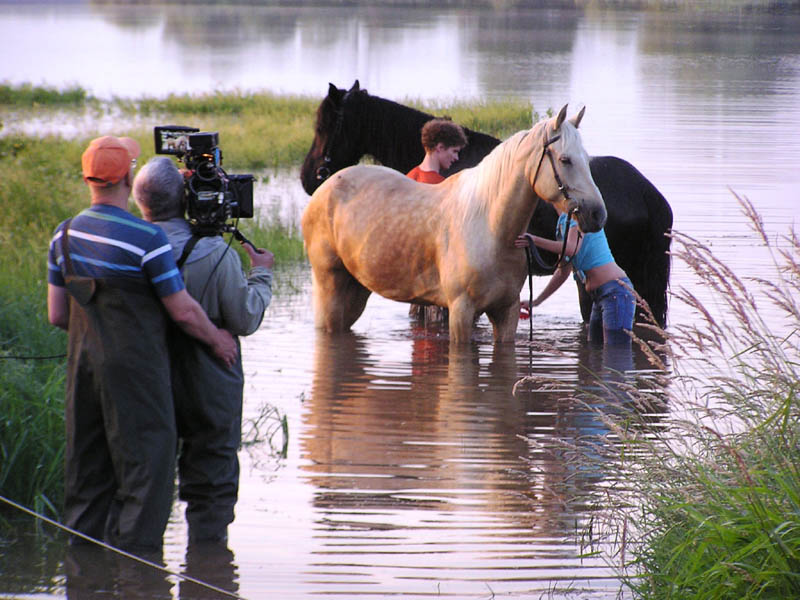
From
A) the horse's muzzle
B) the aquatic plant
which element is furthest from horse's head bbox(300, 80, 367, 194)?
the aquatic plant

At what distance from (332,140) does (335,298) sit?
232 cm

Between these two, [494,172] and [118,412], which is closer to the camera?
[118,412]

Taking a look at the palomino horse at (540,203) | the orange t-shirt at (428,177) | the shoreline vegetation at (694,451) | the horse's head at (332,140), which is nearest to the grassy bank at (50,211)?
the shoreline vegetation at (694,451)

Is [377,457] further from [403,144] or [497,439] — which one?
[403,144]

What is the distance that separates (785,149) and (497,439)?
23213 mm

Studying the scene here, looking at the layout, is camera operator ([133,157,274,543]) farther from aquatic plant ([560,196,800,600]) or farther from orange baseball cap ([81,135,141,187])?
aquatic plant ([560,196,800,600])

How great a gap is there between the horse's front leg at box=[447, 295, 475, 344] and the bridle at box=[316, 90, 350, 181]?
331cm

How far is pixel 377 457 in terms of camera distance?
6277mm

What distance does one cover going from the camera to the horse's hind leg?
9.58 meters

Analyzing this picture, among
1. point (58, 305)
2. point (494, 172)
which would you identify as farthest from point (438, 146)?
point (58, 305)

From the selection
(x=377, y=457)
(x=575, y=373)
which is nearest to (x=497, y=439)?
(x=377, y=457)

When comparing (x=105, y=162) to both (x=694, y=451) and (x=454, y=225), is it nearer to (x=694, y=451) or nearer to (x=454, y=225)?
(x=694, y=451)

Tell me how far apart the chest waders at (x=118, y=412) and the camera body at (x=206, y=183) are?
1.43 ft

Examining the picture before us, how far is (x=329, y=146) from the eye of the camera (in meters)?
11.5
